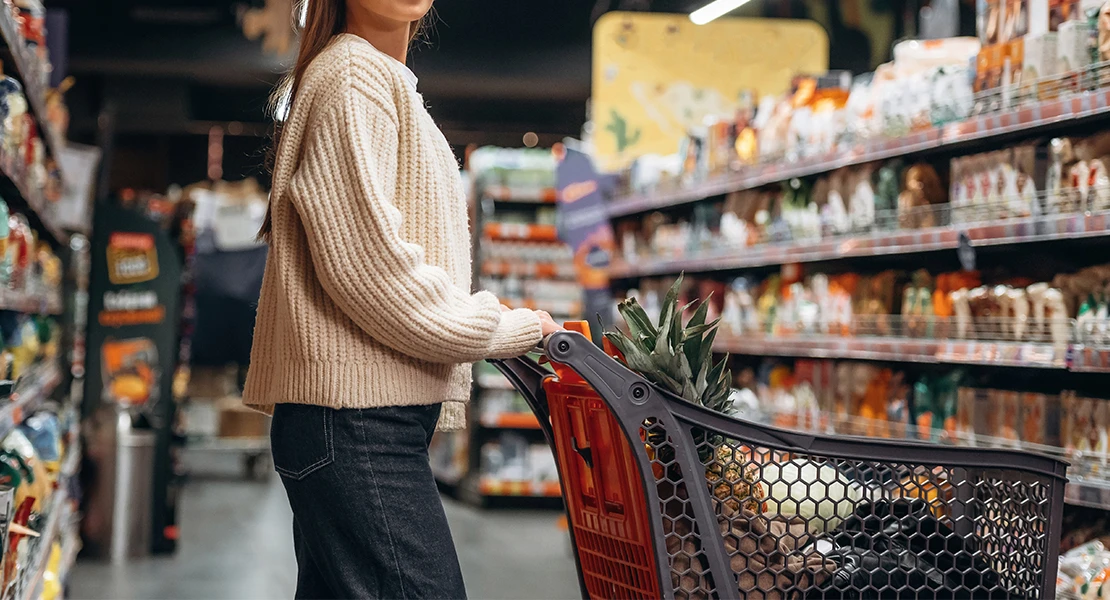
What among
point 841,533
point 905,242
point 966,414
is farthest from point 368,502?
point 905,242

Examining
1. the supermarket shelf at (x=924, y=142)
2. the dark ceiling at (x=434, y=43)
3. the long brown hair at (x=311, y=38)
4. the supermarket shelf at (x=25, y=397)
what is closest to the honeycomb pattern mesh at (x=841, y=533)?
the long brown hair at (x=311, y=38)

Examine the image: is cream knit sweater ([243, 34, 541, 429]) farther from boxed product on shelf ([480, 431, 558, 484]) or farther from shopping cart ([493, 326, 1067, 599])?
boxed product on shelf ([480, 431, 558, 484])

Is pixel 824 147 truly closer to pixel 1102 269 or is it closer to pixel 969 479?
pixel 1102 269

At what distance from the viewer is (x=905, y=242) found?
12.8 ft

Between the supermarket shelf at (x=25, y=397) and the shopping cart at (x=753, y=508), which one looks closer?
the shopping cart at (x=753, y=508)

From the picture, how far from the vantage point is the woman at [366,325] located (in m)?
1.79

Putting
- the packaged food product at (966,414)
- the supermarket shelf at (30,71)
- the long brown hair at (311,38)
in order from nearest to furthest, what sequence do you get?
the long brown hair at (311,38), the supermarket shelf at (30,71), the packaged food product at (966,414)

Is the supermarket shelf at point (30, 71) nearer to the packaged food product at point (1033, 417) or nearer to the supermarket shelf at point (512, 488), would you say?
the packaged food product at point (1033, 417)

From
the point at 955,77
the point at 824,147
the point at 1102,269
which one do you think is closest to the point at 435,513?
the point at 1102,269

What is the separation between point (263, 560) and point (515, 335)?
434cm

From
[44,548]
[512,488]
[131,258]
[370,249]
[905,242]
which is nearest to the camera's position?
[370,249]

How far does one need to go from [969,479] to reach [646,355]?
1.88 feet

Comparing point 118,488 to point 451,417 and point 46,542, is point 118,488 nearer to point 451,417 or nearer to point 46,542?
point 46,542

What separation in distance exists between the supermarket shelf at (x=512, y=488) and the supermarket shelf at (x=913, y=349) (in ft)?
9.67
